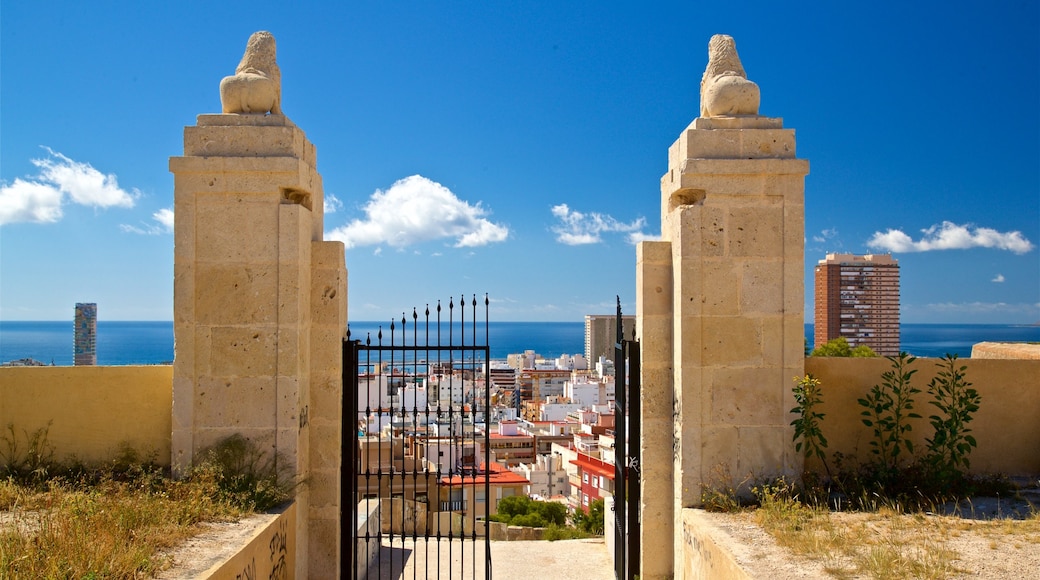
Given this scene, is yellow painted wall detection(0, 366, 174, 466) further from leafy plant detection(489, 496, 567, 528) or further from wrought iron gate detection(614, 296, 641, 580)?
leafy plant detection(489, 496, 567, 528)

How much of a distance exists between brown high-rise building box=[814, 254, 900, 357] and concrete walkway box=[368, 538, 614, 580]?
49.5 ft

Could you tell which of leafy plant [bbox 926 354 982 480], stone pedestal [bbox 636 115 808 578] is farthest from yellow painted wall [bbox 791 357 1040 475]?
stone pedestal [bbox 636 115 808 578]

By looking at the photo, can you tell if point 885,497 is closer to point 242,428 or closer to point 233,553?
point 233,553

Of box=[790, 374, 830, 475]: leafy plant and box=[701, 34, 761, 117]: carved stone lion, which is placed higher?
box=[701, 34, 761, 117]: carved stone lion

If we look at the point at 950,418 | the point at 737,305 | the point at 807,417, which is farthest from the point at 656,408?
the point at 950,418

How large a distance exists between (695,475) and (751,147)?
2706 millimetres

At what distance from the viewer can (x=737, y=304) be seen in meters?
5.77

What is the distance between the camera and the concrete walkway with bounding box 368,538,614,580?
6961 mm

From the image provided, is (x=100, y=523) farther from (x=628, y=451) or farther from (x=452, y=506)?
(x=452, y=506)

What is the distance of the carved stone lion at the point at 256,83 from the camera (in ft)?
19.2

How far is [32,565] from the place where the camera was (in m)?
3.59

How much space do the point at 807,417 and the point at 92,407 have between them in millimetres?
5985

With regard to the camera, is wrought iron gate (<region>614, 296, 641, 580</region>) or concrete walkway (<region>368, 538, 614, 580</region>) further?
concrete walkway (<region>368, 538, 614, 580</region>)

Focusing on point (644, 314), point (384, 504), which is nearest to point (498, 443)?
point (384, 504)
